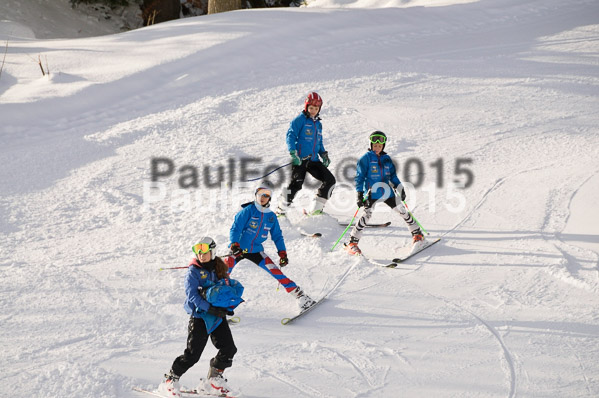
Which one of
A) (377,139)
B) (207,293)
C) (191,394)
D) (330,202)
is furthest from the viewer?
(330,202)

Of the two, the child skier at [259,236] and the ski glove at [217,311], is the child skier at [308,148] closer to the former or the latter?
the child skier at [259,236]

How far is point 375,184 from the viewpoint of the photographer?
7324 millimetres

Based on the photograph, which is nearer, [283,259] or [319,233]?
[283,259]

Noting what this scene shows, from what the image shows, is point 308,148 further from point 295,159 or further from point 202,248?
point 202,248

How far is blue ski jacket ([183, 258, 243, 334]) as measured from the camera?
15.3ft

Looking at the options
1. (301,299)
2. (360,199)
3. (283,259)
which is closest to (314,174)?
(360,199)

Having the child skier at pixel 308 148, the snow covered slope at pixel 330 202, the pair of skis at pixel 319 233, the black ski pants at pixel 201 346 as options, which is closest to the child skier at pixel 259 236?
the snow covered slope at pixel 330 202

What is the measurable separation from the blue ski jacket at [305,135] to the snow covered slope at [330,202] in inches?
38.1

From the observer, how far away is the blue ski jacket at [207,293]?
467cm

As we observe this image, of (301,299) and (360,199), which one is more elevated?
(360,199)

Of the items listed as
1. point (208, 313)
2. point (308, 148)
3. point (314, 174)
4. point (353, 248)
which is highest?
point (308, 148)

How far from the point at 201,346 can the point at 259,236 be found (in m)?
1.64

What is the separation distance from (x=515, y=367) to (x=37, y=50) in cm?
1220

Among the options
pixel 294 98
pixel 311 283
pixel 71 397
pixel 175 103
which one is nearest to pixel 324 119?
pixel 294 98
